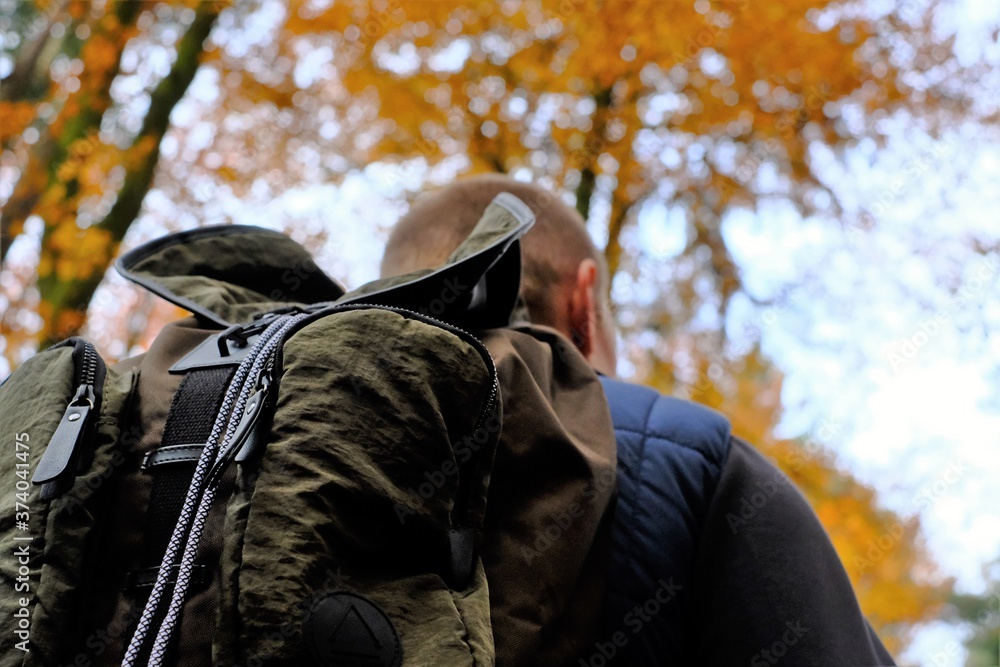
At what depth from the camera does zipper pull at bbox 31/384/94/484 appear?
1.17 meters

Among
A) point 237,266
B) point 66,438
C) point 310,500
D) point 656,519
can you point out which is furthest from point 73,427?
point 656,519

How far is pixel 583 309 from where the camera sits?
6.96 feet

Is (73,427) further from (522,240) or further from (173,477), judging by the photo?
(522,240)

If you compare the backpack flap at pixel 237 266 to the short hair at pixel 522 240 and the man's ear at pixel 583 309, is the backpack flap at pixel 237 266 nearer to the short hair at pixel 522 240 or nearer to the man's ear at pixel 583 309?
the short hair at pixel 522 240

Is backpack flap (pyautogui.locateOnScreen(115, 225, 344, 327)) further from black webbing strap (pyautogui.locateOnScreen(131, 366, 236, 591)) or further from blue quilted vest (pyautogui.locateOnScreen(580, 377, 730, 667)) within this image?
blue quilted vest (pyautogui.locateOnScreen(580, 377, 730, 667))

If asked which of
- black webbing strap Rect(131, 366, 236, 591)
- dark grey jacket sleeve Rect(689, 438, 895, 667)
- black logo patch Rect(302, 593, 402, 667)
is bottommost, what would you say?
dark grey jacket sleeve Rect(689, 438, 895, 667)

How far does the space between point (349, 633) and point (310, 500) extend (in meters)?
0.17

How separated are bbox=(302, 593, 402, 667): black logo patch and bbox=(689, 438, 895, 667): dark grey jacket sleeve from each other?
732 mm

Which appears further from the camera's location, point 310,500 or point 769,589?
point 769,589

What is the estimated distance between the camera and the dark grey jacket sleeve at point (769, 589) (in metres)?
1.49

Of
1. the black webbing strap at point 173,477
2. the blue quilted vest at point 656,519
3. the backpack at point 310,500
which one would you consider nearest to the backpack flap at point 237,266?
the backpack at point 310,500

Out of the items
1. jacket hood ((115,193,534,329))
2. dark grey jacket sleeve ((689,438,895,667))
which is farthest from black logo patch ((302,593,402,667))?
dark grey jacket sleeve ((689,438,895,667))

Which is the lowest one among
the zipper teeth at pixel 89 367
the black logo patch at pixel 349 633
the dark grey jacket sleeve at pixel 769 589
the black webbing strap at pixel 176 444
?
the dark grey jacket sleeve at pixel 769 589

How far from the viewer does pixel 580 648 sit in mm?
1376
